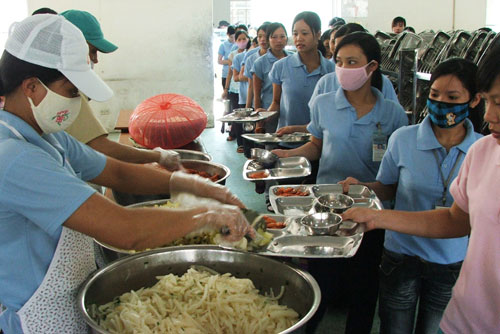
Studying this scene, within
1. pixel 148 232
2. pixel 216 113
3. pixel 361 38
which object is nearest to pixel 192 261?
pixel 148 232

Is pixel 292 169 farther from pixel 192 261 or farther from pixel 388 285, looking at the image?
pixel 192 261

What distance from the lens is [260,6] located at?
1460cm

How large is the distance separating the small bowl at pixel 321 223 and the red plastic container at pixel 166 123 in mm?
1693

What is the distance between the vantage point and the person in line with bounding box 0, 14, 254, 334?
1.24 metres

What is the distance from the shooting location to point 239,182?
235 inches

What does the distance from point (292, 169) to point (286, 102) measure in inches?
60.0

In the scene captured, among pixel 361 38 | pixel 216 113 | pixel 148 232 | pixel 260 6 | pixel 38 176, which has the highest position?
pixel 260 6

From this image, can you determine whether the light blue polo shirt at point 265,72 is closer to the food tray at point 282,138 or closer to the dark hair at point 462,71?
the food tray at point 282,138

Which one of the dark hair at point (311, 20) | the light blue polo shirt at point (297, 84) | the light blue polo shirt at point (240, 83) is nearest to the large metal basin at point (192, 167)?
the light blue polo shirt at point (297, 84)

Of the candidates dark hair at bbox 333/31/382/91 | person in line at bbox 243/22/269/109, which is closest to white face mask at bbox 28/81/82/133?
dark hair at bbox 333/31/382/91

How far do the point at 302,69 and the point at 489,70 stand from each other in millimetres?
3064

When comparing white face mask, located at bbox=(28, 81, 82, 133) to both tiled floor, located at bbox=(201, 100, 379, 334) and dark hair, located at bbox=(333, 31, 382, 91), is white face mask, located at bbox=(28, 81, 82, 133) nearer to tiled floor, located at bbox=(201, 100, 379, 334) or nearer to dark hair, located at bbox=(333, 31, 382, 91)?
tiled floor, located at bbox=(201, 100, 379, 334)

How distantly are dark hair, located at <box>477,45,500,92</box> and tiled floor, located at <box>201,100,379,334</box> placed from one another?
2.56 ft

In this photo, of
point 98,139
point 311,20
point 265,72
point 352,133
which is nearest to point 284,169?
point 352,133
